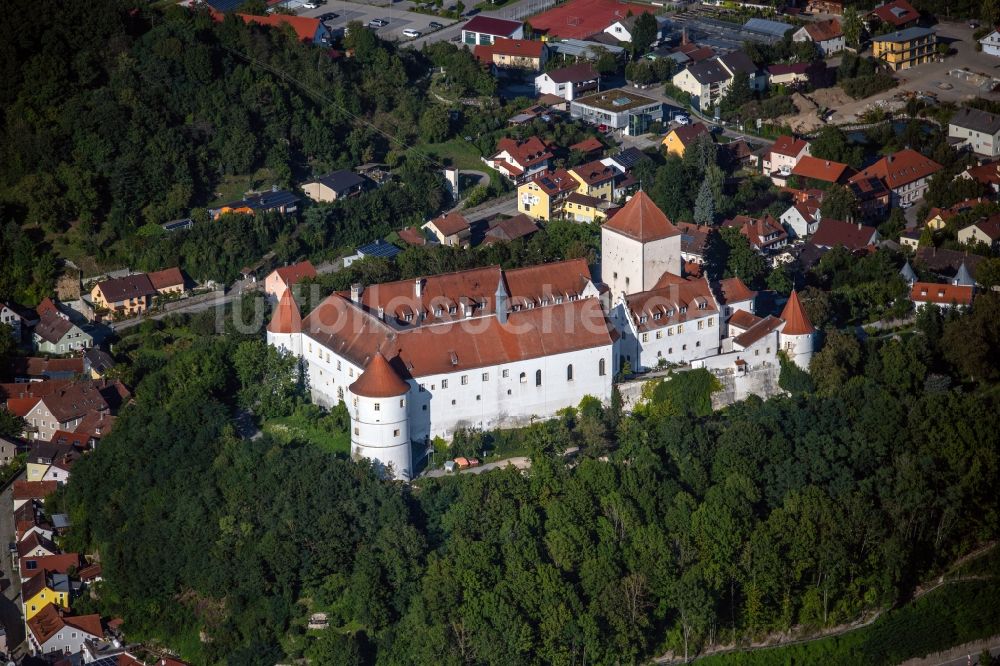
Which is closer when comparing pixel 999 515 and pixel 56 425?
pixel 999 515

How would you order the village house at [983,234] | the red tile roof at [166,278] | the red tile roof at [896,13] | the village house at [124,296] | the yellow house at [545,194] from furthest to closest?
the red tile roof at [896,13]
the yellow house at [545,194]
the village house at [983,234]
the red tile roof at [166,278]
the village house at [124,296]

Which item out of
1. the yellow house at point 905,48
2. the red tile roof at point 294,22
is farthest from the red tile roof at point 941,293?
the red tile roof at point 294,22

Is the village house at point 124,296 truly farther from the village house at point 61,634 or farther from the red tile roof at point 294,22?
the red tile roof at point 294,22

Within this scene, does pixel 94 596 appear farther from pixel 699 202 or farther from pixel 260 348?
pixel 699 202

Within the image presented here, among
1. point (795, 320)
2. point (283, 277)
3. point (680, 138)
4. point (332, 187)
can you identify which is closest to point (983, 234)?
point (680, 138)

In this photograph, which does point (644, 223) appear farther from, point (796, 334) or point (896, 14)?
point (896, 14)

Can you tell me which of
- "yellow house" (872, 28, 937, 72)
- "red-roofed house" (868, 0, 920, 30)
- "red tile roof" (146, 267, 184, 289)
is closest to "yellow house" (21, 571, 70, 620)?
"red tile roof" (146, 267, 184, 289)

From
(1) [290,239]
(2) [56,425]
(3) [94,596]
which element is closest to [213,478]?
(3) [94,596]

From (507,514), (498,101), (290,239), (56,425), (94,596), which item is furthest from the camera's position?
(498,101)
